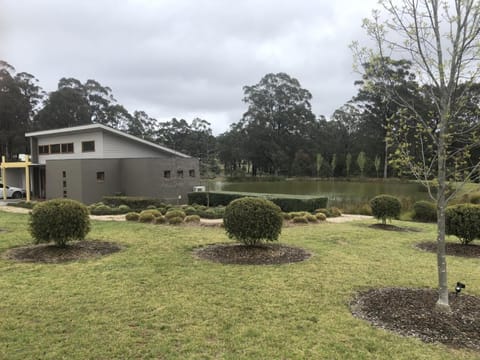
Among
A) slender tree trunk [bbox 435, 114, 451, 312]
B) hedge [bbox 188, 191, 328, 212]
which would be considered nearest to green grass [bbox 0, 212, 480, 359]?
slender tree trunk [bbox 435, 114, 451, 312]

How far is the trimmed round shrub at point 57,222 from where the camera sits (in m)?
8.08

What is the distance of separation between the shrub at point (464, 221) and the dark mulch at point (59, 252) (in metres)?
8.54

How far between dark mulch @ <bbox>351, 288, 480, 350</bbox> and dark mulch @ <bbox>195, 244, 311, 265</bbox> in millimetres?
2462

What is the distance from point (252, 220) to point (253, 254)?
78 cm

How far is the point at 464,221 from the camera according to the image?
375 inches

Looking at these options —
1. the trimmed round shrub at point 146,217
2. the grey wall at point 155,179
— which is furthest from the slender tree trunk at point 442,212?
the grey wall at point 155,179

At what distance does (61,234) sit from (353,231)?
881cm

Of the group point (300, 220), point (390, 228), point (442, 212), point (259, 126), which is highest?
point (259, 126)

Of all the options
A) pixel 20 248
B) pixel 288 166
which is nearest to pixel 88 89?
A: pixel 288 166

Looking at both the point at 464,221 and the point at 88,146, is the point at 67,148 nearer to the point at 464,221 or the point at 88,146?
the point at 88,146

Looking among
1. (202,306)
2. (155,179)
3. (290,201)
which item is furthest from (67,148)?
(202,306)

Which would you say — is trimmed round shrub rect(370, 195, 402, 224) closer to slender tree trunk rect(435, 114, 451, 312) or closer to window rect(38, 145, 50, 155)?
slender tree trunk rect(435, 114, 451, 312)

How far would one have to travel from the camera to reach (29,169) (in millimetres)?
27219

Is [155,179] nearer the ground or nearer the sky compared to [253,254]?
nearer the sky
